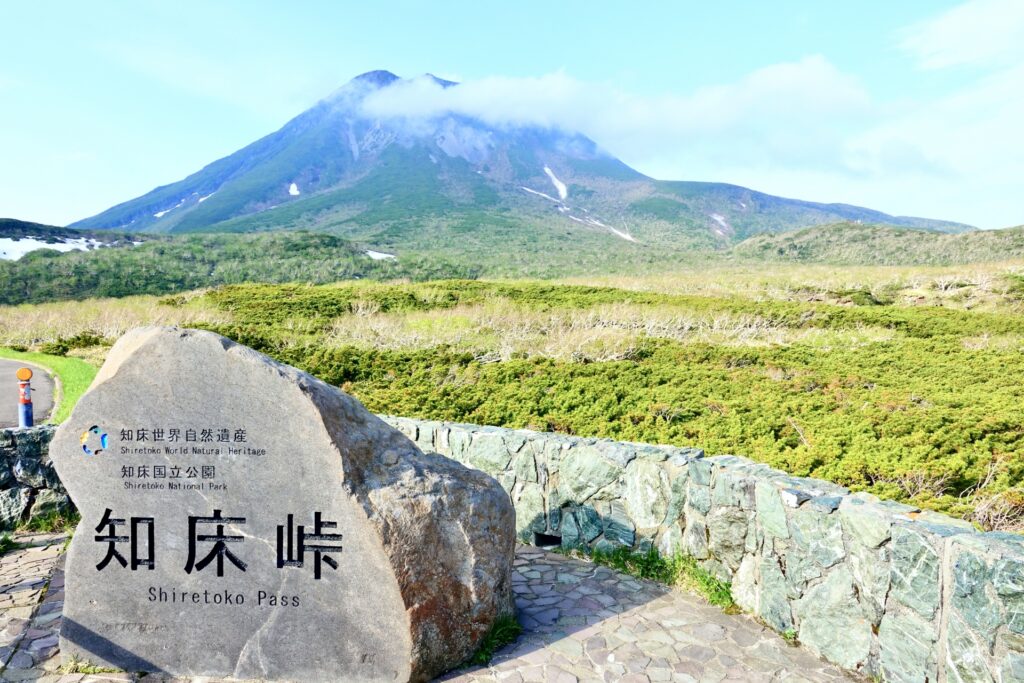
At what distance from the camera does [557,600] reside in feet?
15.6

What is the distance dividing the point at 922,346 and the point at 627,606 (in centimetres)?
1051

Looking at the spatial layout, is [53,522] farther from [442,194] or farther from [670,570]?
[442,194]

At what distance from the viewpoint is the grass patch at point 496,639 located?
3906 millimetres

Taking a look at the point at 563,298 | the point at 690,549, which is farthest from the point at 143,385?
the point at 563,298

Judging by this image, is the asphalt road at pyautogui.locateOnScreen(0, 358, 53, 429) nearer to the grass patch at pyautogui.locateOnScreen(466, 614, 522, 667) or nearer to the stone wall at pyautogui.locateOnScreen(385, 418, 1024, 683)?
the stone wall at pyautogui.locateOnScreen(385, 418, 1024, 683)

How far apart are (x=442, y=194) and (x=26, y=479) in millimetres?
90001

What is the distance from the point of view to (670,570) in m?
4.95

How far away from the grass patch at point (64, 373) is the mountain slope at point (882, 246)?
140 ft

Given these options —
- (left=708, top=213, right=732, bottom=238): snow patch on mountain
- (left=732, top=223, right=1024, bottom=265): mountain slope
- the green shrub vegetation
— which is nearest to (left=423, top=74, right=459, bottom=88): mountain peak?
(left=708, top=213, right=732, bottom=238): snow patch on mountain

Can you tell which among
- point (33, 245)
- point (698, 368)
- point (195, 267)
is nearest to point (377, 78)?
point (33, 245)

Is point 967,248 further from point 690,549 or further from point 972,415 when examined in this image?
point 690,549

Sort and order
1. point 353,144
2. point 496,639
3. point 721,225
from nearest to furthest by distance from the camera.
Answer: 1. point 496,639
2. point 721,225
3. point 353,144

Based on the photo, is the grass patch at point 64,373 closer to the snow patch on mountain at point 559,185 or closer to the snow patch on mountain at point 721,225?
the snow patch on mountain at point 721,225

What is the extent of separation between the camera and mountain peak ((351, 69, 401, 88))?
171 m
